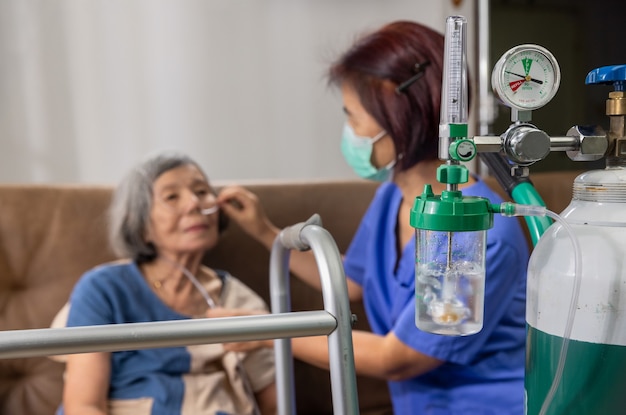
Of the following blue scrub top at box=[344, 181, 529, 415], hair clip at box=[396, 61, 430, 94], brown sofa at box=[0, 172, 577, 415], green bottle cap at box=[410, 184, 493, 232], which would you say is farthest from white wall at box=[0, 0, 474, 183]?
green bottle cap at box=[410, 184, 493, 232]

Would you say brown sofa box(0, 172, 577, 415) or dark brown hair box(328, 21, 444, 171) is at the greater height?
dark brown hair box(328, 21, 444, 171)

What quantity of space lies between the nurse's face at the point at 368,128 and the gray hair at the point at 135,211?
1.47ft

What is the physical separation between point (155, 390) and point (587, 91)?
180cm

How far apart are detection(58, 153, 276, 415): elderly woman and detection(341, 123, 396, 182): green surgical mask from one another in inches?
14.3

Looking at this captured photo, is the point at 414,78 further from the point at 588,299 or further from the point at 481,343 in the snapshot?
the point at 588,299

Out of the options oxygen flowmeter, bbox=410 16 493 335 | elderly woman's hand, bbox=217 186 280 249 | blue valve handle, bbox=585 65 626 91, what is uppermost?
blue valve handle, bbox=585 65 626 91


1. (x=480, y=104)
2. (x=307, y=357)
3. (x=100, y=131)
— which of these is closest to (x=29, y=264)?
(x=100, y=131)

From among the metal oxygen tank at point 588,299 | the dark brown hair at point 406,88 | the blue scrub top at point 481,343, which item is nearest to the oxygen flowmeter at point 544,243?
the metal oxygen tank at point 588,299

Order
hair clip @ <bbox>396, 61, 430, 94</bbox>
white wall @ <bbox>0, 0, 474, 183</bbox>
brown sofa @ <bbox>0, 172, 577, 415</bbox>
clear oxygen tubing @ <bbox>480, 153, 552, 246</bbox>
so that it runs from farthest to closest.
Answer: white wall @ <bbox>0, 0, 474, 183</bbox> < brown sofa @ <bbox>0, 172, 577, 415</bbox> < hair clip @ <bbox>396, 61, 430, 94</bbox> < clear oxygen tubing @ <bbox>480, 153, 552, 246</bbox>

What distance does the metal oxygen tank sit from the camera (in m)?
0.57

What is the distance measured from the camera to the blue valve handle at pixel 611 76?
2.02ft

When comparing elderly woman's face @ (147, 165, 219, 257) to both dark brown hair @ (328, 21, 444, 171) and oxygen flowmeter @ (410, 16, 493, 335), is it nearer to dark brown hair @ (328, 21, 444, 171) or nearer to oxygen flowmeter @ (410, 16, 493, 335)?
dark brown hair @ (328, 21, 444, 171)

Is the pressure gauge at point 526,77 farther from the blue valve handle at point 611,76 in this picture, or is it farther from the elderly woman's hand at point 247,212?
the elderly woman's hand at point 247,212

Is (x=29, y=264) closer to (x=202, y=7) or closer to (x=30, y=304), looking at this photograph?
(x=30, y=304)
